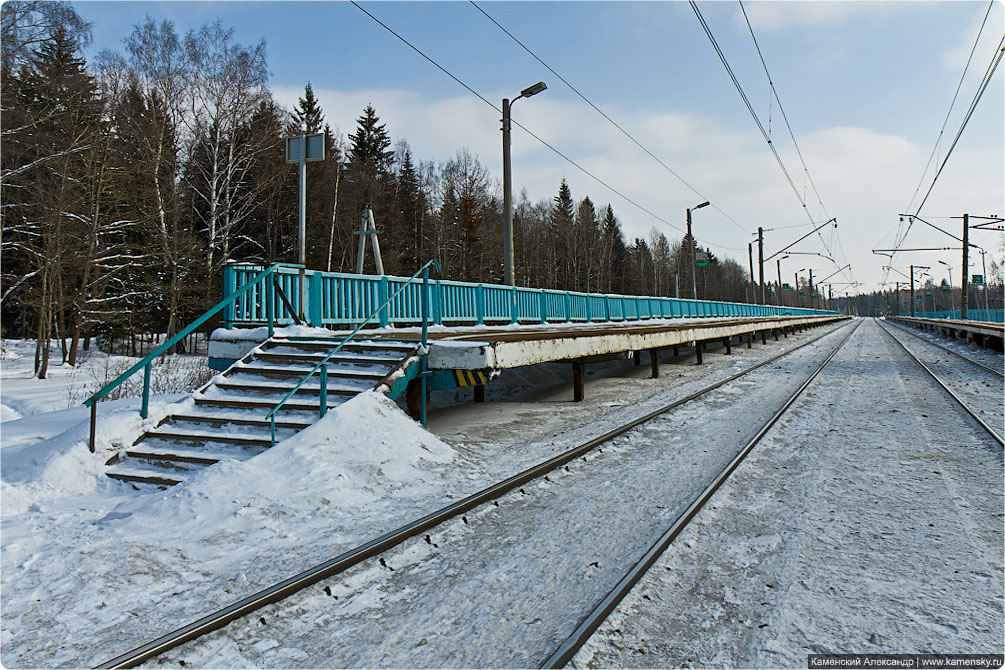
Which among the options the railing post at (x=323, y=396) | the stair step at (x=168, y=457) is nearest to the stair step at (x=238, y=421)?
the railing post at (x=323, y=396)

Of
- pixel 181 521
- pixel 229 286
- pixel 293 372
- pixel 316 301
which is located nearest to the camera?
pixel 181 521

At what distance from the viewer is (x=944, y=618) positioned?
110 inches

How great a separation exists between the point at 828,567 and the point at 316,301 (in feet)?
24.4

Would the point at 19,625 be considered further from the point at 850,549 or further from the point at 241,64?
the point at 241,64

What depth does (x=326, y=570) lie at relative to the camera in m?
3.39

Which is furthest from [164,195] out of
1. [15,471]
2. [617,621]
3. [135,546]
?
[617,621]

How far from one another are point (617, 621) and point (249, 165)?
27.4m

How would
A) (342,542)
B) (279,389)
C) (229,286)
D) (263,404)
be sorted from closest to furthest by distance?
(342,542) → (263,404) → (279,389) → (229,286)

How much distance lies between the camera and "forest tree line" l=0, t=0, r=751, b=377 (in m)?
17.7

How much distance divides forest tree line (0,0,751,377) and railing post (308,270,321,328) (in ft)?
8.78

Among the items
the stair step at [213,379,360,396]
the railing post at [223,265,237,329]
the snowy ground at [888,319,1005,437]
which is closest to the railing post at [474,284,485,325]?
the railing post at [223,265,237,329]

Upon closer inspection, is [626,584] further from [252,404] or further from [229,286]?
[229,286]

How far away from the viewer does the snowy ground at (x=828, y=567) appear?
2.62 meters

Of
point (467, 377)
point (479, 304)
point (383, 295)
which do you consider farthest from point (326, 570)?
point (479, 304)
